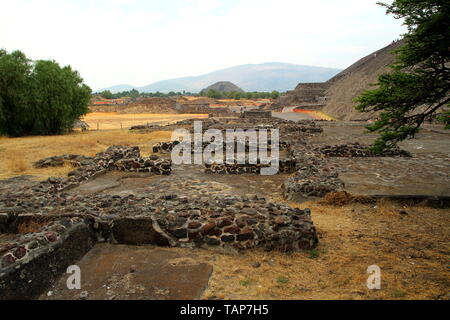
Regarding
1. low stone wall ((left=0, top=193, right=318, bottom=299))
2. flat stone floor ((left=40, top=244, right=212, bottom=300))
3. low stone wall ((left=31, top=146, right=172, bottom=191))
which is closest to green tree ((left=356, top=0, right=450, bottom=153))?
low stone wall ((left=0, top=193, right=318, bottom=299))

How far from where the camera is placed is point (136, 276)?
14.4 feet

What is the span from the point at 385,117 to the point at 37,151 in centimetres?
1619

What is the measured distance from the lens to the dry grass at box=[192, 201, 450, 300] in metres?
4.02

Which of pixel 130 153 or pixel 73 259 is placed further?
pixel 130 153

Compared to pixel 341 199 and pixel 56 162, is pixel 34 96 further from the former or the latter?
pixel 341 199

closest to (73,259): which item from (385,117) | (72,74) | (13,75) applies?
(385,117)

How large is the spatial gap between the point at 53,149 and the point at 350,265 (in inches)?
646

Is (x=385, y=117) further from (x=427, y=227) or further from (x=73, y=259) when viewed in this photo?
(x=73, y=259)

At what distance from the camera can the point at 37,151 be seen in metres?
16.1

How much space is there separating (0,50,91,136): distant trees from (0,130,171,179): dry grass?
6.13 feet

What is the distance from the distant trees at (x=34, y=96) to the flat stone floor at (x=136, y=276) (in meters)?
21.0

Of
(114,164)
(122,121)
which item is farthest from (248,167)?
(122,121)

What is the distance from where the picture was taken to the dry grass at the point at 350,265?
4020 millimetres

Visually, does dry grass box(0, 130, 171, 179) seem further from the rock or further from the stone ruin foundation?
the rock
